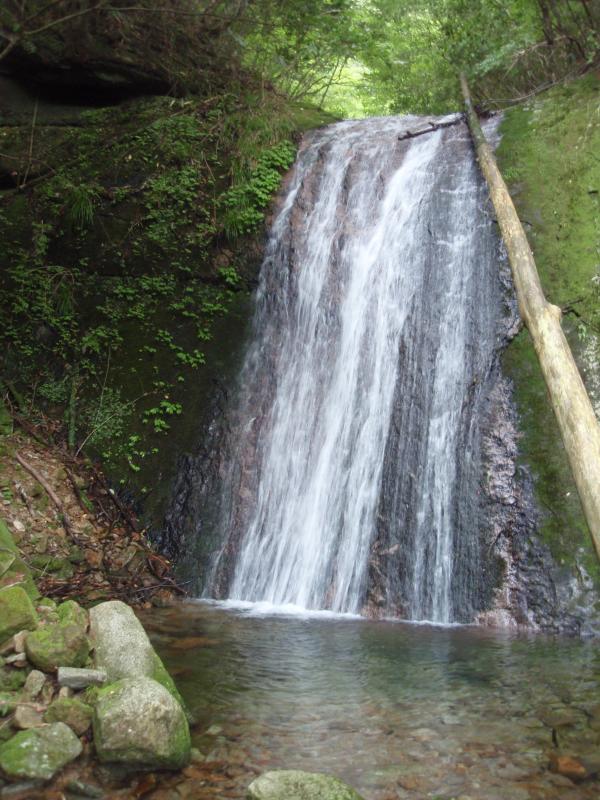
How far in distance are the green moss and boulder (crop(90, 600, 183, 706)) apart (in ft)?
10.9

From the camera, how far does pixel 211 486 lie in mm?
7043

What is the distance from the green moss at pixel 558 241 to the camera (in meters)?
5.35

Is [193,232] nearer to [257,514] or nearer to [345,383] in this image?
[345,383]

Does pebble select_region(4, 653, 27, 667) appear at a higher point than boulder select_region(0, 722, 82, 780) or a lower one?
higher

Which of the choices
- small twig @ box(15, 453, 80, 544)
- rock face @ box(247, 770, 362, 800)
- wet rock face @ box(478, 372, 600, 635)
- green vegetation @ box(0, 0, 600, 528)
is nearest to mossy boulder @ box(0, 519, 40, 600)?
rock face @ box(247, 770, 362, 800)

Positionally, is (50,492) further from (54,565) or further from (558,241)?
(558,241)

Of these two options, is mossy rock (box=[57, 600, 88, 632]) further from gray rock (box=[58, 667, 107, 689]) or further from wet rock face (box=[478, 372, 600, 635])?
wet rock face (box=[478, 372, 600, 635])

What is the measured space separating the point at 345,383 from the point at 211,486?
179cm

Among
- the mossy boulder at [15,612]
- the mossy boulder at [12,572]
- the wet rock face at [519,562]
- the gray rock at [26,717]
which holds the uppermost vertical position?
the wet rock face at [519,562]

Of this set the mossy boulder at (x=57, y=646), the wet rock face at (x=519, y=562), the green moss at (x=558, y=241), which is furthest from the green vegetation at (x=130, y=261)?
the mossy boulder at (x=57, y=646)

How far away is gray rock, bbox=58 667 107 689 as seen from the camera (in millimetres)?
2877

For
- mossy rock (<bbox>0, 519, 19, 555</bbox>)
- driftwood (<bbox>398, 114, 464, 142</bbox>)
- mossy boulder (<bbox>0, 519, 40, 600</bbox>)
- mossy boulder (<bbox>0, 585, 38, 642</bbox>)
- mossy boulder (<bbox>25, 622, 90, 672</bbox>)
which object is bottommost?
mossy boulder (<bbox>25, 622, 90, 672</bbox>)

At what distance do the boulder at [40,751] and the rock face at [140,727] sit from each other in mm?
110

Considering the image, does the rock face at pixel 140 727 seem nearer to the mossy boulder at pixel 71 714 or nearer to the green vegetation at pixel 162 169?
the mossy boulder at pixel 71 714
